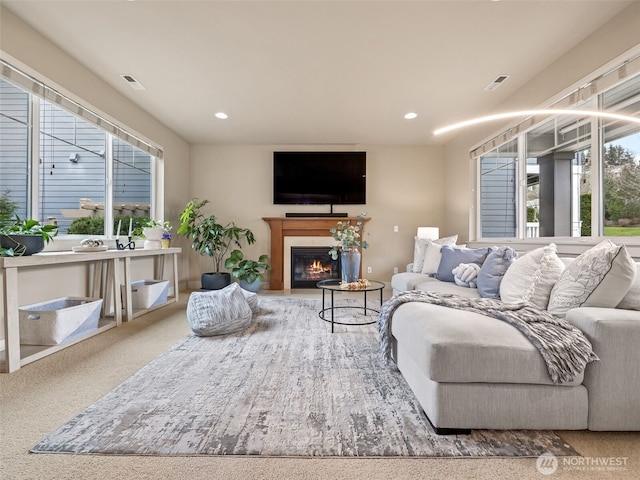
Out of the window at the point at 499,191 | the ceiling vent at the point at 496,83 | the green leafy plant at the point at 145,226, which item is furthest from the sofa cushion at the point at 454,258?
the green leafy plant at the point at 145,226

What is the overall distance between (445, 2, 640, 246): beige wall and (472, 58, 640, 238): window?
0.19 metres

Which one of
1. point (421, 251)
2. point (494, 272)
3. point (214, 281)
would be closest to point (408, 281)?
point (421, 251)

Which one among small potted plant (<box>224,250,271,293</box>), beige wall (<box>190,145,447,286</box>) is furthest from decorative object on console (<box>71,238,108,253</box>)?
beige wall (<box>190,145,447,286</box>)

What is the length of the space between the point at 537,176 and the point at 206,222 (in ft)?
14.6

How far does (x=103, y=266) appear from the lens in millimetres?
3377

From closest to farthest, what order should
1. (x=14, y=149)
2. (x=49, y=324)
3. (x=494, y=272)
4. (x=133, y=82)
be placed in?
(x=49, y=324) → (x=14, y=149) → (x=494, y=272) → (x=133, y=82)

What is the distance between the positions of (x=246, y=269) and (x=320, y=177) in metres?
2.04

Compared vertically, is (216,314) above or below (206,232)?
below

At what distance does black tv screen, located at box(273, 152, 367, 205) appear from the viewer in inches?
222

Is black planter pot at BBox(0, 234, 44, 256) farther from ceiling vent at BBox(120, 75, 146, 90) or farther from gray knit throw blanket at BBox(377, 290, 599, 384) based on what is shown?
gray knit throw blanket at BBox(377, 290, 599, 384)

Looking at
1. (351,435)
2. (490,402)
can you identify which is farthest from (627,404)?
(351,435)

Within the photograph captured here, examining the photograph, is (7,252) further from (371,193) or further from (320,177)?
(371,193)

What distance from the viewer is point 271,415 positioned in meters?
1.59

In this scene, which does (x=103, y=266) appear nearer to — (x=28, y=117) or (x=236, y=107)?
(x=28, y=117)
